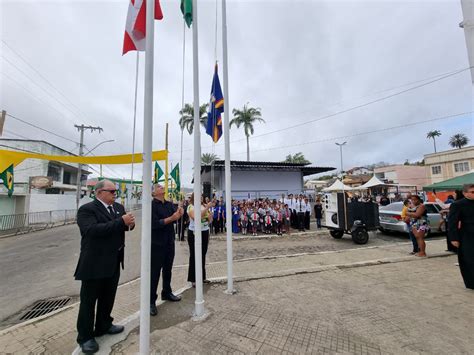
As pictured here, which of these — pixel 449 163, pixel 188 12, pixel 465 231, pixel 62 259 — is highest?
pixel 449 163

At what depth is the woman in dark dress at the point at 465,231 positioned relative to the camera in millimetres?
4102

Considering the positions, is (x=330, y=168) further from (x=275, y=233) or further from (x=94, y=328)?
(x=94, y=328)

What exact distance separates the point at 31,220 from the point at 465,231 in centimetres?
2433

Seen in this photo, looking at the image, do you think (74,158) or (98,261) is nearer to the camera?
(98,261)

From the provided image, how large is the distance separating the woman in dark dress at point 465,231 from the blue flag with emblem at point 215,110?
465 cm

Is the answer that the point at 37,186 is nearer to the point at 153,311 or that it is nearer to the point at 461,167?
the point at 153,311

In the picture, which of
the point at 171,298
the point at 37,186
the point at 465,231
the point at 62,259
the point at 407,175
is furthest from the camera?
the point at 407,175

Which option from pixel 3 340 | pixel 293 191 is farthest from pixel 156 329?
pixel 293 191

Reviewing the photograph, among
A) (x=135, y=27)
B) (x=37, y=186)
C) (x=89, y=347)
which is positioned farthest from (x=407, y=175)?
(x=37, y=186)

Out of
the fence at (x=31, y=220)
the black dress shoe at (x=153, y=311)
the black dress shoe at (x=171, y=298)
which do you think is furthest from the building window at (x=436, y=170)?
the fence at (x=31, y=220)

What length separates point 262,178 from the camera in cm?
1988

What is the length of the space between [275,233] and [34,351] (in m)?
10.2

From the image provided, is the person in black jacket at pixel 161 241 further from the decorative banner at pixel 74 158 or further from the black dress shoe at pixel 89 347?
the decorative banner at pixel 74 158

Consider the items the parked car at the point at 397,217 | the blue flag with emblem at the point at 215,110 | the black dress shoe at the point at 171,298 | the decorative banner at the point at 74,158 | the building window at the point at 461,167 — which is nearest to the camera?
the black dress shoe at the point at 171,298
